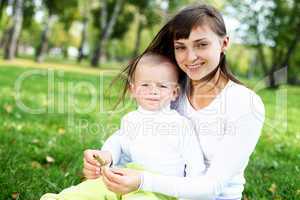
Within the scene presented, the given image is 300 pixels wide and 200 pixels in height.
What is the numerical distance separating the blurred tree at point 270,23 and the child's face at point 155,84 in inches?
973

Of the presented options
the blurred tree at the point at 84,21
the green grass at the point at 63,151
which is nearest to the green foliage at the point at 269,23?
the blurred tree at the point at 84,21

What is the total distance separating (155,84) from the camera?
2814 millimetres

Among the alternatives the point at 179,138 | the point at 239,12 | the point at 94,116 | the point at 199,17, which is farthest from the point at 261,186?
the point at 239,12

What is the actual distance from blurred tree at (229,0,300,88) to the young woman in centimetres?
2475

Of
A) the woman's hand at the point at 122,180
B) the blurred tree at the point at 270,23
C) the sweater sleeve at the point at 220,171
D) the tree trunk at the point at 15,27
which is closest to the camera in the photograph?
the woman's hand at the point at 122,180

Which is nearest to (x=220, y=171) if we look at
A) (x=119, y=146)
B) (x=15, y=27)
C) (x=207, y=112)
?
(x=207, y=112)

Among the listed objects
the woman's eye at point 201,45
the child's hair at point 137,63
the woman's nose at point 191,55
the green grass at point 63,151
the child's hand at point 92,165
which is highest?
the woman's eye at point 201,45

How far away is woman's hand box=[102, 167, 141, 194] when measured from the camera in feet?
7.50

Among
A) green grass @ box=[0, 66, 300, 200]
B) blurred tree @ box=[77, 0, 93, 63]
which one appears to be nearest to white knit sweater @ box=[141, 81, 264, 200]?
green grass @ box=[0, 66, 300, 200]

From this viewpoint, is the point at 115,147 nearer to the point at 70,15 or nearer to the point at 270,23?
the point at 270,23

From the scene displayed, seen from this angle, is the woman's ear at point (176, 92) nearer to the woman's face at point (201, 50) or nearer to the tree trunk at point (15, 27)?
the woman's face at point (201, 50)

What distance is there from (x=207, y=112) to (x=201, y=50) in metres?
0.36

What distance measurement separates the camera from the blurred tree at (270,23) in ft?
88.6

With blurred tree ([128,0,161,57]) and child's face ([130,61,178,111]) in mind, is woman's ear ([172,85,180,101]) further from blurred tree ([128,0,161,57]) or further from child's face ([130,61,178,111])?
blurred tree ([128,0,161,57])
